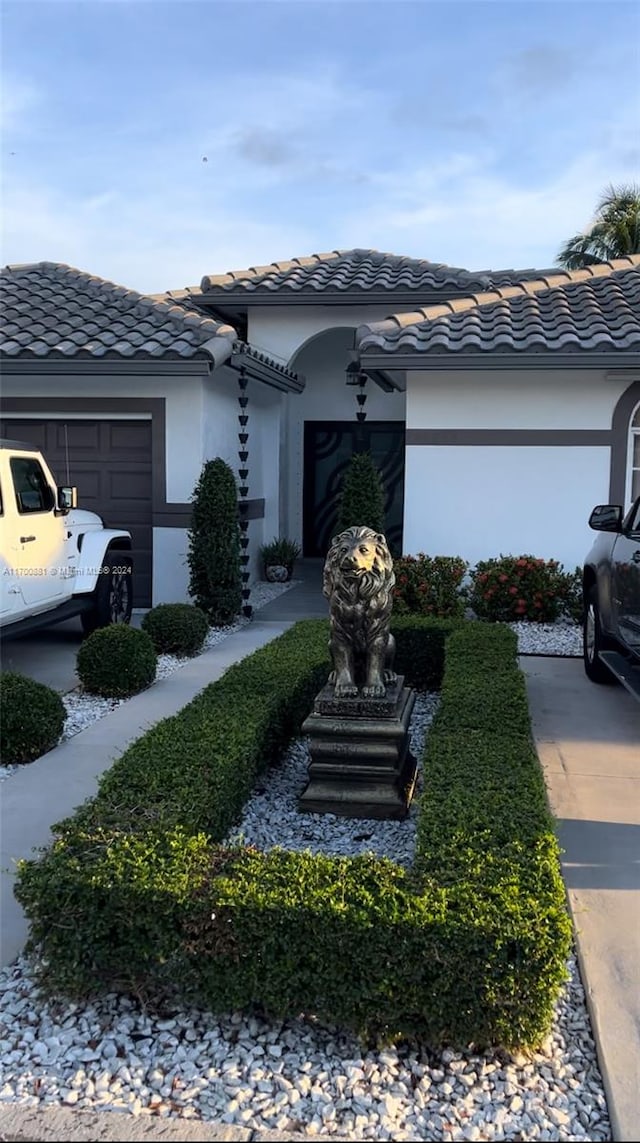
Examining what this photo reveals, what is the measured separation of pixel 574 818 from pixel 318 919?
244 cm

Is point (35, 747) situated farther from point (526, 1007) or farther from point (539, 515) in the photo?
point (539, 515)

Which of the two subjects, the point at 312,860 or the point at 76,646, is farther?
the point at 76,646

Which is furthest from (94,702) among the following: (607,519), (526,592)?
(526,592)

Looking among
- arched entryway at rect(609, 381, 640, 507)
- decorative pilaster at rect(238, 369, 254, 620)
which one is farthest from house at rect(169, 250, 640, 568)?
decorative pilaster at rect(238, 369, 254, 620)

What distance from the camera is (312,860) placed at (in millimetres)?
3633

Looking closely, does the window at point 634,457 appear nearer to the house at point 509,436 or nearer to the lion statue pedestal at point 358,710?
the house at point 509,436

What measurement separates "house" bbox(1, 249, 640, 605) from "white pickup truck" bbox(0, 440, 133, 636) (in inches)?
77.6

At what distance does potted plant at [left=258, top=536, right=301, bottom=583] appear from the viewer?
1485 centimetres

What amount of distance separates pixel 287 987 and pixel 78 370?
9421 mm

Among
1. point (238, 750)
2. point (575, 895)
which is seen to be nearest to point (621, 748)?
point (575, 895)

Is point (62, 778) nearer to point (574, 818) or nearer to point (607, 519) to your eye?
point (574, 818)

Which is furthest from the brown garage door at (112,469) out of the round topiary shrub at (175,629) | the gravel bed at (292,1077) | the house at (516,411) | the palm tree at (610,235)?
the palm tree at (610,235)

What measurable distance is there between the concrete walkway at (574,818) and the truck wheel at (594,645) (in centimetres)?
16

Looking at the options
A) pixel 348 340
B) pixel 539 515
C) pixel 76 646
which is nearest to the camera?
pixel 76 646
